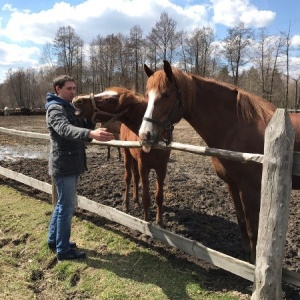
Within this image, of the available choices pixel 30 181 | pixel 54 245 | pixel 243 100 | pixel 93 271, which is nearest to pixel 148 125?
pixel 243 100

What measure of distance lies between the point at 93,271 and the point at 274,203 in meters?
2.25

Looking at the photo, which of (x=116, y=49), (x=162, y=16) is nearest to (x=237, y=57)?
(x=162, y=16)

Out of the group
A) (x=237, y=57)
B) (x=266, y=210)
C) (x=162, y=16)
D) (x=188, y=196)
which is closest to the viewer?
(x=266, y=210)

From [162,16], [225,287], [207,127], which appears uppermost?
[162,16]

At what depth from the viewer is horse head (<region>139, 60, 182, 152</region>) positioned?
2.95 m

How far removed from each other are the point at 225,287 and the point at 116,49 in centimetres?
5059

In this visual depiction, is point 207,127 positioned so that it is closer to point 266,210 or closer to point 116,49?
point 266,210

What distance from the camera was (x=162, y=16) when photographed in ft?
157

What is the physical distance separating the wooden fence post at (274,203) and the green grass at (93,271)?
67 centimetres

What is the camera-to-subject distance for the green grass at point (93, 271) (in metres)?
3.23

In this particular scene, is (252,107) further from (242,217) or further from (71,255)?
(71,255)

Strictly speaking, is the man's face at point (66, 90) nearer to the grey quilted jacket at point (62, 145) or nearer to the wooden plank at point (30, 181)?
the grey quilted jacket at point (62, 145)

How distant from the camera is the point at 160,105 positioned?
3.02 meters

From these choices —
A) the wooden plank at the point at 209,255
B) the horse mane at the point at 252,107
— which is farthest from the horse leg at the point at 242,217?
the horse mane at the point at 252,107
